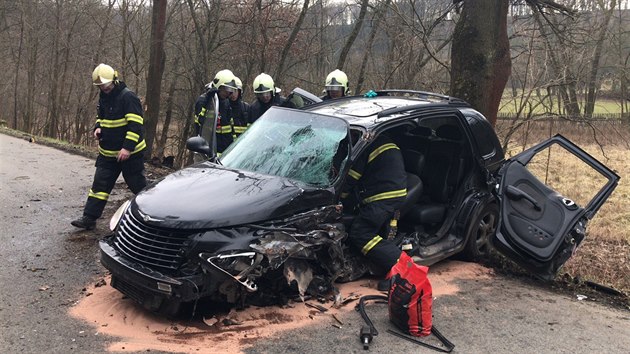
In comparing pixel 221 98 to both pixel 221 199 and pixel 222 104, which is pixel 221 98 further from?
pixel 221 199

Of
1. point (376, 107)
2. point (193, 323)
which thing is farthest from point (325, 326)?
point (376, 107)

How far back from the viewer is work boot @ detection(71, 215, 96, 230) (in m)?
6.14

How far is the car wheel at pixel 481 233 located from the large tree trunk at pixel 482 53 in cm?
221

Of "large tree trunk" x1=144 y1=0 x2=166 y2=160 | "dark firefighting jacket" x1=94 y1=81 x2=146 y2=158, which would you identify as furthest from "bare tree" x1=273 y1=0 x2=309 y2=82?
"dark firefighting jacket" x1=94 y1=81 x2=146 y2=158

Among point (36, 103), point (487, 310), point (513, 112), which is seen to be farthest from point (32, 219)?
point (36, 103)

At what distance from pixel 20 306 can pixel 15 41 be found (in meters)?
27.4

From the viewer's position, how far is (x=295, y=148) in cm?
478

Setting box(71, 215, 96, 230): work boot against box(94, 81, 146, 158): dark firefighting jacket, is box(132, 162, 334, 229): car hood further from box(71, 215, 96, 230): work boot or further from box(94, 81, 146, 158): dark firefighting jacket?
box(71, 215, 96, 230): work boot

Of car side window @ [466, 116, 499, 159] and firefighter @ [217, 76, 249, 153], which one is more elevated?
car side window @ [466, 116, 499, 159]

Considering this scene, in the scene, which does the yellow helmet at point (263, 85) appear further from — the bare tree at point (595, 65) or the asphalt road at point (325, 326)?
the bare tree at point (595, 65)

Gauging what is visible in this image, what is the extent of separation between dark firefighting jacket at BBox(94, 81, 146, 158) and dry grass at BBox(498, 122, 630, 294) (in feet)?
16.5

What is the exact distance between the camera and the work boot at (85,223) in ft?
20.1

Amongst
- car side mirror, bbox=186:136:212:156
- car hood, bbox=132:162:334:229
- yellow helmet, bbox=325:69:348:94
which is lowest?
car hood, bbox=132:162:334:229

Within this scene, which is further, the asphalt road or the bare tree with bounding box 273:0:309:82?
the bare tree with bounding box 273:0:309:82
